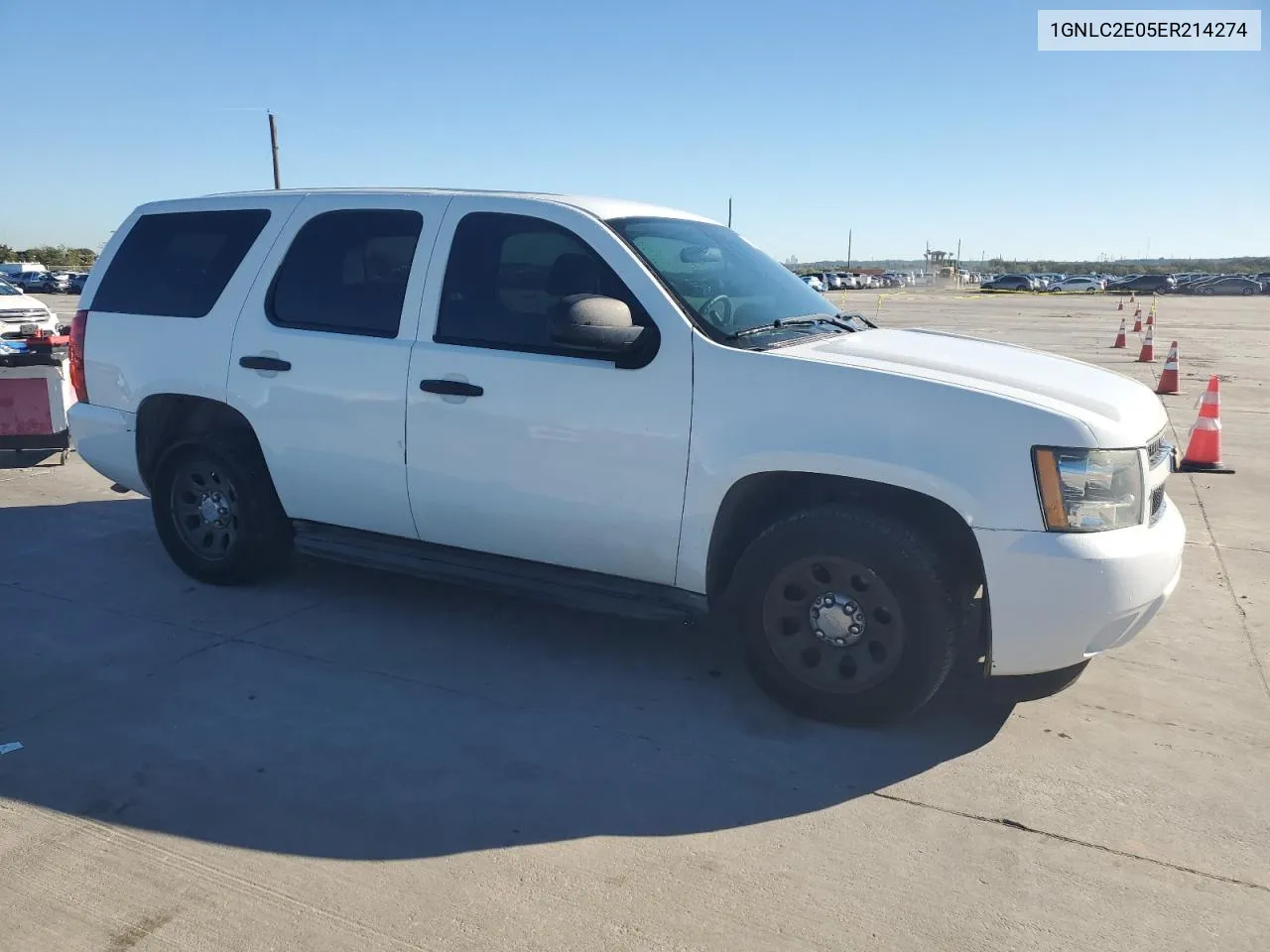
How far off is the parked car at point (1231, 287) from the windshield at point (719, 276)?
67235 millimetres

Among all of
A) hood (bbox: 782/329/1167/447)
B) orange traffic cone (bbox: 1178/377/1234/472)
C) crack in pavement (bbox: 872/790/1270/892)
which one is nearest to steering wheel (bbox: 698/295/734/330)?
hood (bbox: 782/329/1167/447)

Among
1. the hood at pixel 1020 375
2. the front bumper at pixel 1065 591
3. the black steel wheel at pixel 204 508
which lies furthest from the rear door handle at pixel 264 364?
the front bumper at pixel 1065 591

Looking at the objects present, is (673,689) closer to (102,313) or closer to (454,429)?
(454,429)

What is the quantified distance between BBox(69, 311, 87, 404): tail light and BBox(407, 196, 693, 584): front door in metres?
2.34

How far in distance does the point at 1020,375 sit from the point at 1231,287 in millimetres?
70674

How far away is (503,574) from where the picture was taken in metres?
4.52

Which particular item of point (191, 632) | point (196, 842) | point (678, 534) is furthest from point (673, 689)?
point (191, 632)

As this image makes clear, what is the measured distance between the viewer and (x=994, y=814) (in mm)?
3408

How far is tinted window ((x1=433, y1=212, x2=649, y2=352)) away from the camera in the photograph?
4.40 m

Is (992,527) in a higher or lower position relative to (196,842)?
higher

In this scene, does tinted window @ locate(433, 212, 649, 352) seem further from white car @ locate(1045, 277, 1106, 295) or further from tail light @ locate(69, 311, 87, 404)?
white car @ locate(1045, 277, 1106, 295)

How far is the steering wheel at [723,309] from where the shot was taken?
13.8ft

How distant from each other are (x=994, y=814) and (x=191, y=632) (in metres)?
3.56

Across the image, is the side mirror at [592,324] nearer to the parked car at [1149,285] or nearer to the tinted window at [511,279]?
the tinted window at [511,279]
